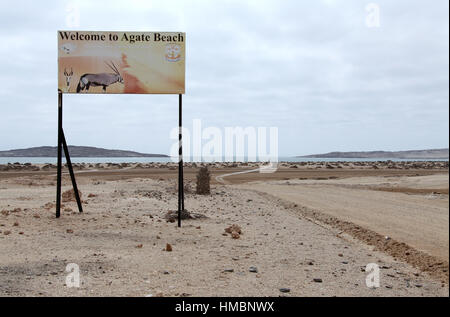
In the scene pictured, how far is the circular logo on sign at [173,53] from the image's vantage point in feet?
43.0

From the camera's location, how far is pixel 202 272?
723 cm

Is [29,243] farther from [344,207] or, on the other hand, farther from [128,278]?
[344,207]

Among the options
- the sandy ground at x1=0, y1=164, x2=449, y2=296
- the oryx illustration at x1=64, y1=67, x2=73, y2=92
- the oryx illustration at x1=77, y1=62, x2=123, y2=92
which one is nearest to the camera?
the sandy ground at x1=0, y1=164, x2=449, y2=296

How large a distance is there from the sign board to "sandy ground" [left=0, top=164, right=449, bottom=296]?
4.10m

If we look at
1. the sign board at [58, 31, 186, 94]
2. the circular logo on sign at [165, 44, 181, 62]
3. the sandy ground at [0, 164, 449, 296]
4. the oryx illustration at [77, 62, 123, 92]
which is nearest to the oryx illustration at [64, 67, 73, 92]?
the sign board at [58, 31, 186, 94]

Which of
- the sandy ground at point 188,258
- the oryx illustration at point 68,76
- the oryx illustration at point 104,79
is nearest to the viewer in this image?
the sandy ground at point 188,258

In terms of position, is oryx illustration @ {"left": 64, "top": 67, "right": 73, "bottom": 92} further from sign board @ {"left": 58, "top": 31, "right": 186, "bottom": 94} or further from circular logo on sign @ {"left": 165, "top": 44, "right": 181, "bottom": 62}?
circular logo on sign @ {"left": 165, "top": 44, "right": 181, "bottom": 62}

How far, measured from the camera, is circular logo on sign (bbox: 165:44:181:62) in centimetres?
1311

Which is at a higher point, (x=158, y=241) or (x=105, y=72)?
(x=105, y=72)

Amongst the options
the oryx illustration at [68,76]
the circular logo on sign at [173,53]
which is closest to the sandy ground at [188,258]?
the oryx illustration at [68,76]

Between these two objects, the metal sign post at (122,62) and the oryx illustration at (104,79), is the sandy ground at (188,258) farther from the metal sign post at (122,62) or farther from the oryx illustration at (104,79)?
the oryx illustration at (104,79)

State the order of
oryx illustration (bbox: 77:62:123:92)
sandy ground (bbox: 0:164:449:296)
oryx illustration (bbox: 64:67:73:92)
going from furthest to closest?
oryx illustration (bbox: 64:67:73:92)
oryx illustration (bbox: 77:62:123:92)
sandy ground (bbox: 0:164:449:296)
